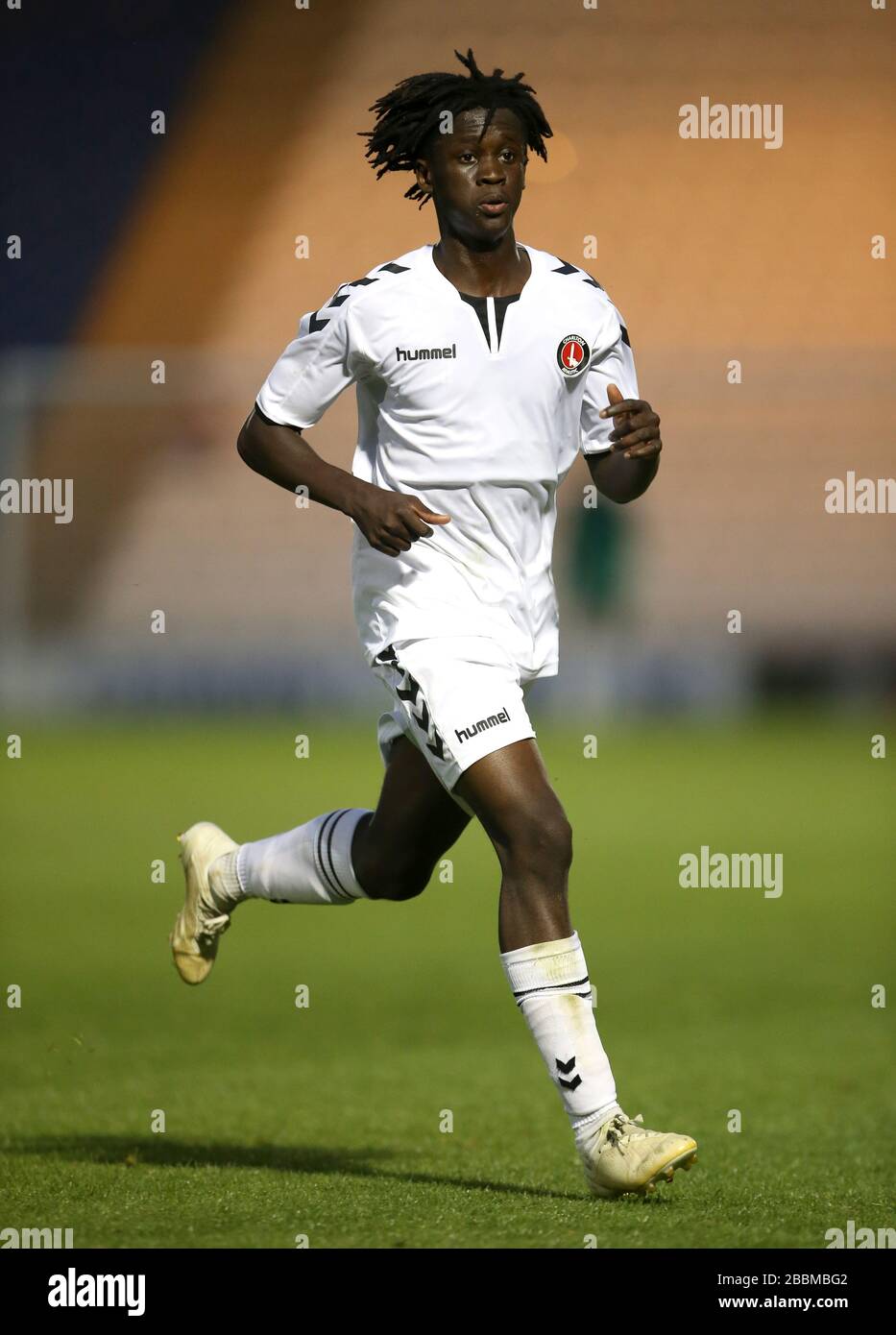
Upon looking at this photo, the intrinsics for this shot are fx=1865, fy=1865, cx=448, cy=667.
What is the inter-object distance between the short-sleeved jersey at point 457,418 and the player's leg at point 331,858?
498 mm

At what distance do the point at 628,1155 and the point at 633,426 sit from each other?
1.96 meters

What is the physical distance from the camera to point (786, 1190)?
16.6 ft

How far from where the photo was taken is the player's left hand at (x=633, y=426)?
5164mm

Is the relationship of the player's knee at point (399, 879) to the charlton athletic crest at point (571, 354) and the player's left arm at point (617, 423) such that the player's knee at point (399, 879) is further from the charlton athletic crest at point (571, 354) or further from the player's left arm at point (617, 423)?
the charlton athletic crest at point (571, 354)

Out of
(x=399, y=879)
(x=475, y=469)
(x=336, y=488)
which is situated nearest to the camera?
(x=336, y=488)

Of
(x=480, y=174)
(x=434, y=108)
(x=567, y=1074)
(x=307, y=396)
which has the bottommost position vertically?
(x=567, y=1074)

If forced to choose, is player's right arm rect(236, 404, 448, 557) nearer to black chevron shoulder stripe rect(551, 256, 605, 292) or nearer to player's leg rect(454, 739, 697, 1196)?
player's leg rect(454, 739, 697, 1196)

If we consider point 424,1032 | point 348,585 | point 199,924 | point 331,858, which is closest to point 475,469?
point 331,858

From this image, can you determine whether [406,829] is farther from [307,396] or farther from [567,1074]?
[307,396]

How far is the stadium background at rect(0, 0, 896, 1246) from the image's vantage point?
813cm

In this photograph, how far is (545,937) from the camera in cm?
476

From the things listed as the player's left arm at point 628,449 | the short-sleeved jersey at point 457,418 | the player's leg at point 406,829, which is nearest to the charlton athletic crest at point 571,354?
the short-sleeved jersey at point 457,418

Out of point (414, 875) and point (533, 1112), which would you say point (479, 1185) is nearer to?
point (414, 875)

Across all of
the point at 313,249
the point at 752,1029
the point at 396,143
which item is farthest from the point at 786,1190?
the point at 313,249
